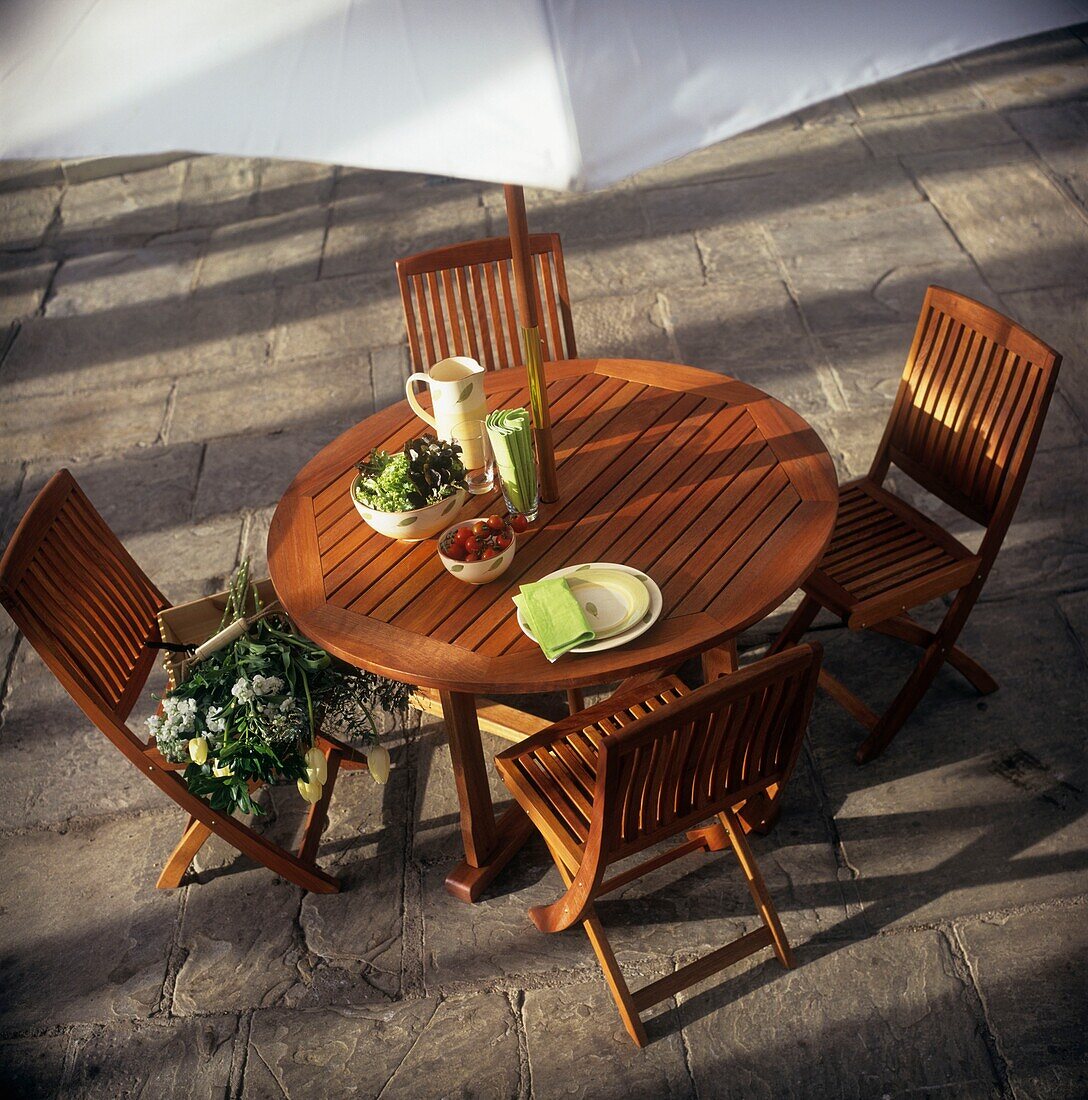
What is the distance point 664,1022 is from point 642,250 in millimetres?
3809

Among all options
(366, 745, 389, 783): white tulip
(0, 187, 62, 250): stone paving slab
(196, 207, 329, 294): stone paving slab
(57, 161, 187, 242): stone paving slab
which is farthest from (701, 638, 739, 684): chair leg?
(0, 187, 62, 250): stone paving slab

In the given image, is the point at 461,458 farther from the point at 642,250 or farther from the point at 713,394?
the point at 642,250

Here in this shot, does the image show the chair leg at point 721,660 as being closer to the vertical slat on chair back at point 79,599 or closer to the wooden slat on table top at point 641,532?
the wooden slat on table top at point 641,532

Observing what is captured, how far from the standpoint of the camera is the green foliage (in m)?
2.61

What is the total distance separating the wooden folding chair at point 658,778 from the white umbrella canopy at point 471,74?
0.94 m

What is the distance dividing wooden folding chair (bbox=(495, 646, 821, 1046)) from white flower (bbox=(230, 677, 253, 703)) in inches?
22.4

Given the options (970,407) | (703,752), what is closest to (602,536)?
(703,752)

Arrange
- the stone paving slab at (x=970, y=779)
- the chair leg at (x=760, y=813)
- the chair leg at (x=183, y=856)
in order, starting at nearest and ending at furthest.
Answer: the chair leg at (x=760, y=813) → the stone paving slab at (x=970, y=779) → the chair leg at (x=183, y=856)

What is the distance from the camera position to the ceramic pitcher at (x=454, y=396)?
277cm

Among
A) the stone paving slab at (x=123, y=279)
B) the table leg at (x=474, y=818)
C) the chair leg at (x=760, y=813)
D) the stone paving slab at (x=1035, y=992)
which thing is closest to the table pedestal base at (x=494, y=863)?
the table leg at (x=474, y=818)

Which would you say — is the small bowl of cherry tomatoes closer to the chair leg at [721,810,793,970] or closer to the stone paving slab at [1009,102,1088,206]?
the chair leg at [721,810,793,970]

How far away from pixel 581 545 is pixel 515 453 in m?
0.27

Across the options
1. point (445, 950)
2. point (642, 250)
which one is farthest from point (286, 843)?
point (642, 250)

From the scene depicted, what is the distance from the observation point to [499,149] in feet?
5.45
